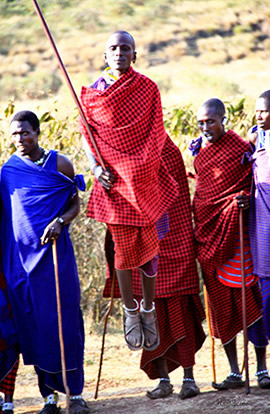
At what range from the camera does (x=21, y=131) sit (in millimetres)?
5715

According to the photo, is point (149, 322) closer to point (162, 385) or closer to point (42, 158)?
point (162, 385)

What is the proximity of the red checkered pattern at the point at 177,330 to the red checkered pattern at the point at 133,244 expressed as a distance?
1.25m

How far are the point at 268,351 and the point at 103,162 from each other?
3916mm

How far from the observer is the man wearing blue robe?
573 cm

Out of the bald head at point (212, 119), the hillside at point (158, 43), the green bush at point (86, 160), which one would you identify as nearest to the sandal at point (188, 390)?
the bald head at point (212, 119)

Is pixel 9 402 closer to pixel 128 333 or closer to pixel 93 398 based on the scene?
pixel 93 398

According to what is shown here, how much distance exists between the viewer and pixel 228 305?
614 cm

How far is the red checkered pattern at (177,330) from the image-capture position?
6.11 meters

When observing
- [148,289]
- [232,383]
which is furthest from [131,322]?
[232,383]

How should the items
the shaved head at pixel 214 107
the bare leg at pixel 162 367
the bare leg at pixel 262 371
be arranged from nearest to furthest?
the shaved head at pixel 214 107 → the bare leg at pixel 262 371 → the bare leg at pixel 162 367

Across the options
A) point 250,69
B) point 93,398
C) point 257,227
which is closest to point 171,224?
point 257,227

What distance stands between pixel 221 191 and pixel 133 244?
1.39 metres

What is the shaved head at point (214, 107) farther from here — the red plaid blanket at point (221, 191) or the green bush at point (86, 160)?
the green bush at point (86, 160)

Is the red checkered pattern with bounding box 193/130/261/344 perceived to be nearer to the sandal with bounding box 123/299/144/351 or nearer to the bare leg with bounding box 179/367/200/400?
the bare leg with bounding box 179/367/200/400
